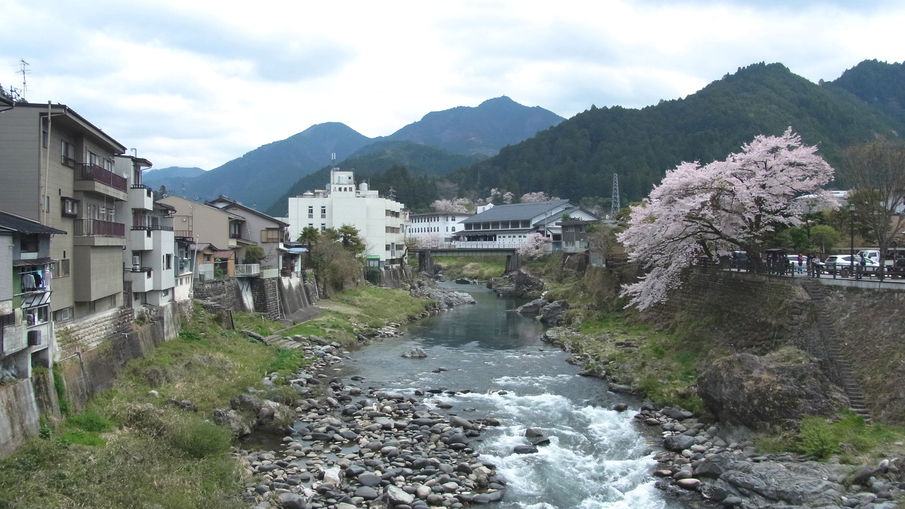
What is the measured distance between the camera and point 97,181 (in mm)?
17344

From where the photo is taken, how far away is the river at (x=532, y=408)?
13.9 m

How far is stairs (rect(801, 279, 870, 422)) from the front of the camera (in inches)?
604

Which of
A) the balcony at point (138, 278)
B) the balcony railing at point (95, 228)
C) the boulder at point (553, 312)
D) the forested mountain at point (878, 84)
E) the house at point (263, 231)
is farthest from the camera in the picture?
the forested mountain at point (878, 84)

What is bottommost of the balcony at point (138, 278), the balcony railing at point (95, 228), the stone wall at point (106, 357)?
the stone wall at point (106, 357)

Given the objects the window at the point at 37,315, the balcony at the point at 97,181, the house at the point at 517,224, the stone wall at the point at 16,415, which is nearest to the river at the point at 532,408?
the stone wall at the point at 16,415

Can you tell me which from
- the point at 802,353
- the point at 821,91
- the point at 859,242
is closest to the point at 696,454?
the point at 802,353

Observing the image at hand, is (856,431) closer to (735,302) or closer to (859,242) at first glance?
(735,302)

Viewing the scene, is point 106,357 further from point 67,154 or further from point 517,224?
point 517,224

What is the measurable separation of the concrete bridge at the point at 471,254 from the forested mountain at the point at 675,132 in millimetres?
36638

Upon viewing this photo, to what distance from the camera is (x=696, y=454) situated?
1509 centimetres

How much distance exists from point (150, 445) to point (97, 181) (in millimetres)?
8436

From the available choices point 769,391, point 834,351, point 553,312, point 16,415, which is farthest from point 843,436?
point 553,312

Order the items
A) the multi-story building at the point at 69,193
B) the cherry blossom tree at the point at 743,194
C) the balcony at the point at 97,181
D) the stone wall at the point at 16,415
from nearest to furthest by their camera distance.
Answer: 1. the stone wall at the point at 16,415
2. the multi-story building at the point at 69,193
3. the balcony at the point at 97,181
4. the cherry blossom tree at the point at 743,194

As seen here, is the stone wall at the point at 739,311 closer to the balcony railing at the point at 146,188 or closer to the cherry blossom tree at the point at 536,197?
the balcony railing at the point at 146,188
